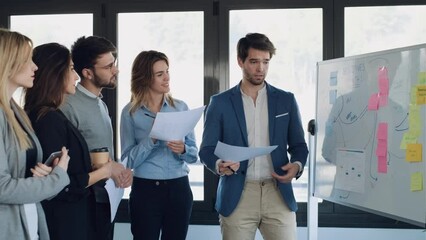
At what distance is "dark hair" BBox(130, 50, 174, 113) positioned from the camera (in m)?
2.66

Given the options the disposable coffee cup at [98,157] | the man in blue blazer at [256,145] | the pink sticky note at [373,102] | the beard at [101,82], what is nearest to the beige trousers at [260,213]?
the man in blue blazer at [256,145]

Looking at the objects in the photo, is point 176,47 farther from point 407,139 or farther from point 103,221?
point 407,139

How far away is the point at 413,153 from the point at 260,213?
2.52ft

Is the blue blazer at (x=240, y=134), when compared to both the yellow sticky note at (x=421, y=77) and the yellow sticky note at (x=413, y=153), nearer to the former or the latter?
the yellow sticky note at (x=413, y=153)

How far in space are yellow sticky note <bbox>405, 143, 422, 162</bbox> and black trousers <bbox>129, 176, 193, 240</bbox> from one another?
112cm

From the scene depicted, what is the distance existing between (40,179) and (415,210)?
1.50m

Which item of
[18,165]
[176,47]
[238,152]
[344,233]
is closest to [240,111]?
[238,152]

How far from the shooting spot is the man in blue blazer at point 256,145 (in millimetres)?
2402

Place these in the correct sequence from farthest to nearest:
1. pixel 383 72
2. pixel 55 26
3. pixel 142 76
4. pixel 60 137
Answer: pixel 55 26 → pixel 142 76 → pixel 383 72 → pixel 60 137

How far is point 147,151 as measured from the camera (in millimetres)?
2535

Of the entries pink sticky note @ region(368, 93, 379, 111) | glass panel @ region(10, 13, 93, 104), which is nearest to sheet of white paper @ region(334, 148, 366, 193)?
pink sticky note @ region(368, 93, 379, 111)

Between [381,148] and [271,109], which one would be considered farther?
[271,109]

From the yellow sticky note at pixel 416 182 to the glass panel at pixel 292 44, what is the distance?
149 cm

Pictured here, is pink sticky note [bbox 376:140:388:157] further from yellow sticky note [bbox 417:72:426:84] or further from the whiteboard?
yellow sticky note [bbox 417:72:426:84]
